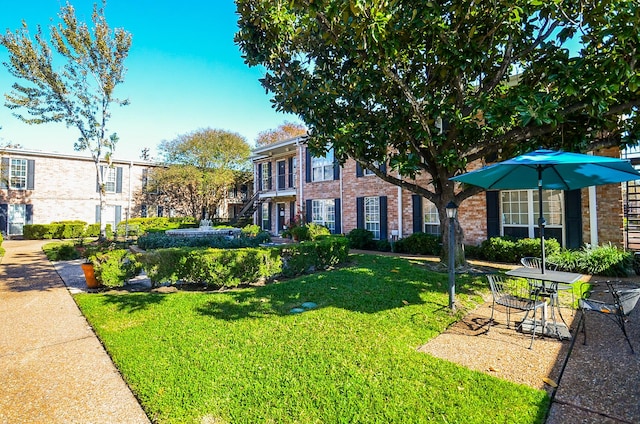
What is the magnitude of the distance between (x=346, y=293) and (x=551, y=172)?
443cm

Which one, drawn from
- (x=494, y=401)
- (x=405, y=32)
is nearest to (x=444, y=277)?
(x=494, y=401)

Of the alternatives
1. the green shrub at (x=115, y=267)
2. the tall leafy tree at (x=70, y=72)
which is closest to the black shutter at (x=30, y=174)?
the tall leafy tree at (x=70, y=72)

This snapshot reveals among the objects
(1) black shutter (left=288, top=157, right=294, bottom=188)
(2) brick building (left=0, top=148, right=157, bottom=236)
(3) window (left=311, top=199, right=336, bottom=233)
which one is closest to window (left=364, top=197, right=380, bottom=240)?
(3) window (left=311, top=199, right=336, bottom=233)

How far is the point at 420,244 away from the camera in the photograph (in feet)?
40.2

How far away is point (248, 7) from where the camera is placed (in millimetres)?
6676

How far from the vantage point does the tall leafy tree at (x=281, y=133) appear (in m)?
33.2

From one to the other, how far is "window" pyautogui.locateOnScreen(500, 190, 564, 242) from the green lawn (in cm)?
598

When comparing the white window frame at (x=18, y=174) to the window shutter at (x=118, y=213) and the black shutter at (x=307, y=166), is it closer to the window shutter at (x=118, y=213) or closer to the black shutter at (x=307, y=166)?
the window shutter at (x=118, y=213)

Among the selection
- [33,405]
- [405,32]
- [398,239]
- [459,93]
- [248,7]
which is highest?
[248,7]

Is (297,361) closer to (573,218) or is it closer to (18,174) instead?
(573,218)

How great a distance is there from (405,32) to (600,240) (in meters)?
8.34

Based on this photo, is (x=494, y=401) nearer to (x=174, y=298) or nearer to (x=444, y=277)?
(x=444, y=277)

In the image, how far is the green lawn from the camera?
274 centimetres

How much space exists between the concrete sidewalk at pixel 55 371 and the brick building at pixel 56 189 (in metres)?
18.2
